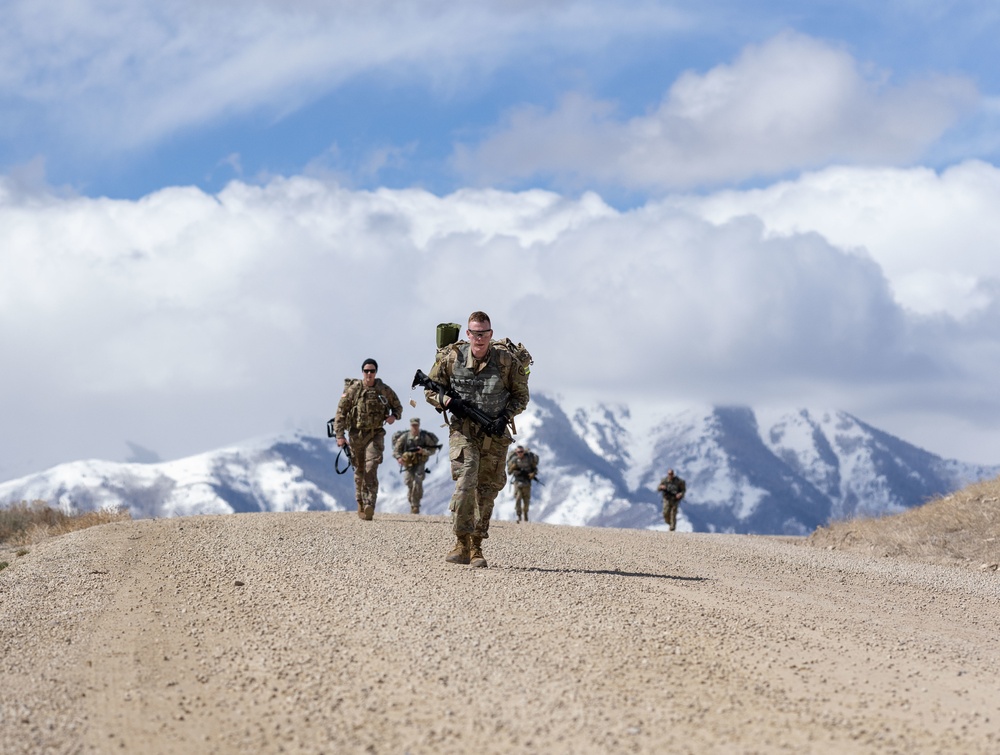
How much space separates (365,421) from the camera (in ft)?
63.3

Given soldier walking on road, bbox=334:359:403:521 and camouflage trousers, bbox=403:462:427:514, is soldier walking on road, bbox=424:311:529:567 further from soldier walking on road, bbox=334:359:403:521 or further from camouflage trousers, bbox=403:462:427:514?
camouflage trousers, bbox=403:462:427:514

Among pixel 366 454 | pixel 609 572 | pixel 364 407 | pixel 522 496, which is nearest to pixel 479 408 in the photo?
pixel 609 572

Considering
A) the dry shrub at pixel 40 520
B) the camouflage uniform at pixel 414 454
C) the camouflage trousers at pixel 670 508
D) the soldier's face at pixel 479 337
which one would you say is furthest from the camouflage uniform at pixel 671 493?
the soldier's face at pixel 479 337

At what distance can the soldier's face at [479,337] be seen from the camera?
1248cm

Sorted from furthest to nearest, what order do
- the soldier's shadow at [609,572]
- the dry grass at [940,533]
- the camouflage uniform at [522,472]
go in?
1. the camouflage uniform at [522,472]
2. the dry grass at [940,533]
3. the soldier's shadow at [609,572]

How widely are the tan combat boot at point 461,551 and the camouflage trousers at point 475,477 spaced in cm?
11

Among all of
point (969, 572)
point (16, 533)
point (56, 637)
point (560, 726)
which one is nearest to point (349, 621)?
point (56, 637)

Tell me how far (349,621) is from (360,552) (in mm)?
4444

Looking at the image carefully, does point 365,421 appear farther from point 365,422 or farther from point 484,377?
point 484,377

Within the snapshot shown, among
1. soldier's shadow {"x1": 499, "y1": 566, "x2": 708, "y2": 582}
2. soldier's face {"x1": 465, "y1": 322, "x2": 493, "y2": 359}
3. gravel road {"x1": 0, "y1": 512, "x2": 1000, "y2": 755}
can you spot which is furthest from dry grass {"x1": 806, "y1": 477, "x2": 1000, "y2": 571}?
soldier's face {"x1": 465, "y1": 322, "x2": 493, "y2": 359}

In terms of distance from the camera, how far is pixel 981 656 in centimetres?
884

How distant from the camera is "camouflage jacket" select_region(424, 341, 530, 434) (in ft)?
41.5

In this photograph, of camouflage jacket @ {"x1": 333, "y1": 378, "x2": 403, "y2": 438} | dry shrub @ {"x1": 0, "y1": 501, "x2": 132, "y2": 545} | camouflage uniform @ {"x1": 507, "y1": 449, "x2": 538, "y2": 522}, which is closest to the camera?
→ camouflage jacket @ {"x1": 333, "y1": 378, "x2": 403, "y2": 438}

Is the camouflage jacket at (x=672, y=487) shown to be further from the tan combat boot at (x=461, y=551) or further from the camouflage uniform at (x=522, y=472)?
the tan combat boot at (x=461, y=551)
